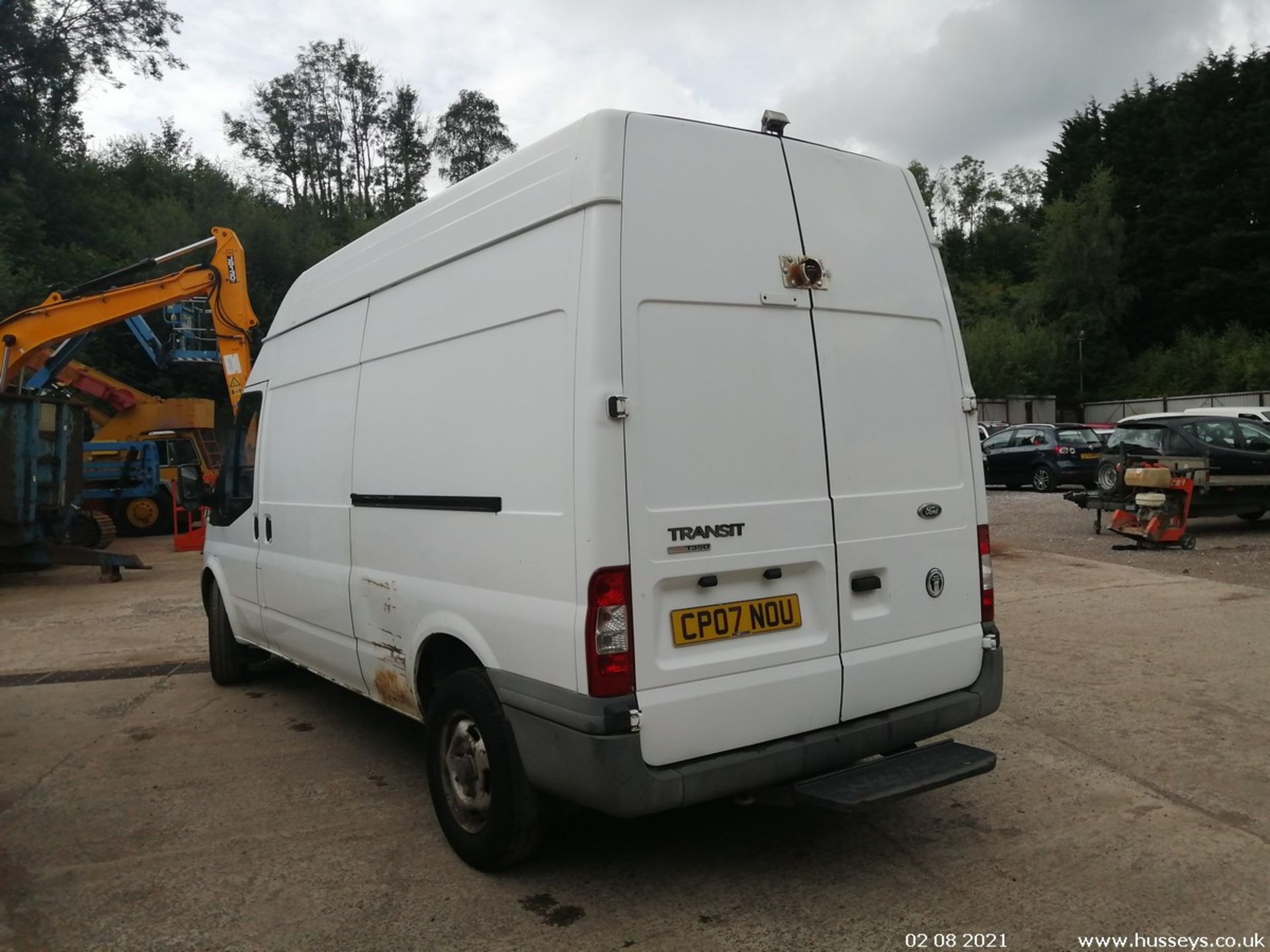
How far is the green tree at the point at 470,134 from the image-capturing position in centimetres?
4894

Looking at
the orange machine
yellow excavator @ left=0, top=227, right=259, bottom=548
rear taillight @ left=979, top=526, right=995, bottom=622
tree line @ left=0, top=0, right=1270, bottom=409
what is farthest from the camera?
tree line @ left=0, top=0, right=1270, bottom=409

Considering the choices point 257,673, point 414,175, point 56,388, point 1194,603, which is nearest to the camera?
point 257,673

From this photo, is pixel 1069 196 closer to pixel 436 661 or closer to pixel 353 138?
pixel 353 138

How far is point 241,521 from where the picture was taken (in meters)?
6.12

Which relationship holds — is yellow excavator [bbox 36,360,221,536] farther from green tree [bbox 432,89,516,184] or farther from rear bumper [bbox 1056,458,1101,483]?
green tree [bbox 432,89,516,184]

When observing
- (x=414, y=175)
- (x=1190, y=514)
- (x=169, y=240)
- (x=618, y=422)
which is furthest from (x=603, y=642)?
(x=414, y=175)

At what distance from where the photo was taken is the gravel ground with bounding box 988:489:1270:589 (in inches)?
430

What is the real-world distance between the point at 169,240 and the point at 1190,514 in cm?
2805

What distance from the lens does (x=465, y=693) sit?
3.67 meters

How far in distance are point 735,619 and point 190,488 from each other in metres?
4.42

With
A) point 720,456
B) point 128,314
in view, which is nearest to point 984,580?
point 720,456

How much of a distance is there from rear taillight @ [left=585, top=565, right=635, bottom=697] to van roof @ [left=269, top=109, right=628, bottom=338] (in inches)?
50.7

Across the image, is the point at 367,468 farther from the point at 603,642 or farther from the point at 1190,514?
the point at 1190,514

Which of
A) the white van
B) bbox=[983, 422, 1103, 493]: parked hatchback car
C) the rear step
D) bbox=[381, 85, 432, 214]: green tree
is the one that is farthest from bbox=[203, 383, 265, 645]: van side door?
bbox=[381, 85, 432, 214]: green tree
